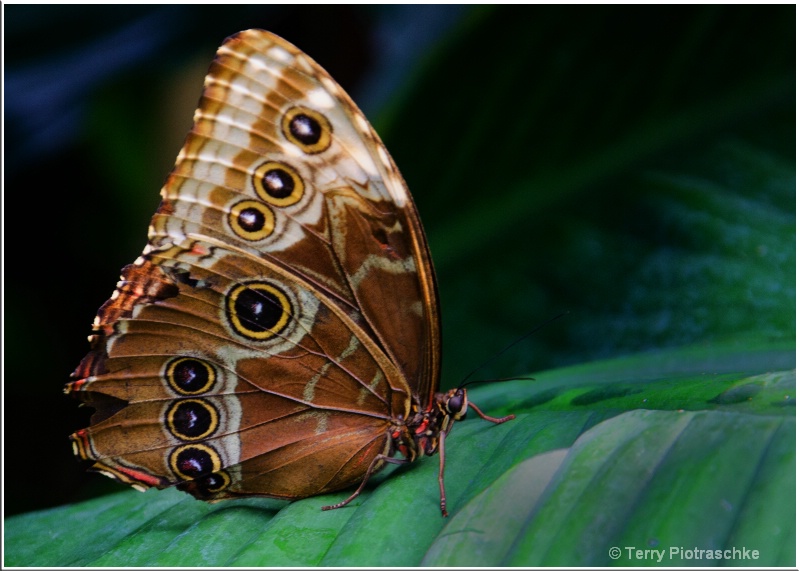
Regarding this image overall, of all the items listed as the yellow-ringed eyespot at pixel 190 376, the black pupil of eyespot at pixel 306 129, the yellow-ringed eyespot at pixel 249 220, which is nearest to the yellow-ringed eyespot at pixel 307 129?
the black pupil of eyespot at pixel 306 129

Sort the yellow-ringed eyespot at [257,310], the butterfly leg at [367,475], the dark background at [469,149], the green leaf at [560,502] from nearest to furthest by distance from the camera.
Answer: the green leaf at [560,502], the butterfly leg at [367,475], the yellow-ringed eyespot at [257,310], the dark background at [469,149]

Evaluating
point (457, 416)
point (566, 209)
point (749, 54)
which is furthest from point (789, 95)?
point (457, 416)

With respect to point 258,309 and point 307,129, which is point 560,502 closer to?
point 258,309

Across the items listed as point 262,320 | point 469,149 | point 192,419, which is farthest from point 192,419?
point 469,149

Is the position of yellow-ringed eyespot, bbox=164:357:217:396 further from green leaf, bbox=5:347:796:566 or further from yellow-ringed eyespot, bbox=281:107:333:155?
yellow-ringed eyespot, bbox=281:107:333:155

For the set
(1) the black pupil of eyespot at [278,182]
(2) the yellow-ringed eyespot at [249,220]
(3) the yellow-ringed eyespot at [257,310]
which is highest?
(1) the black pupil of eyespot at [278,182]

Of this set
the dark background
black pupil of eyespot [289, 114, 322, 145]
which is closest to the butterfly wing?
black pupil of eyespot [289, 114, 322, 145]

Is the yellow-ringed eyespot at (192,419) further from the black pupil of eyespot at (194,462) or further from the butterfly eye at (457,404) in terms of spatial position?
the butterfly eye at (457,404)

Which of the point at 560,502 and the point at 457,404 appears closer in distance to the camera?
the point at 560,502
